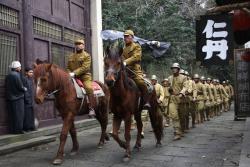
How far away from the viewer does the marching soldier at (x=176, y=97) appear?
492 inches

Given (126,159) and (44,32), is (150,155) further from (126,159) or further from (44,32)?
(44,32)

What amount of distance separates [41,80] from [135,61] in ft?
7.53

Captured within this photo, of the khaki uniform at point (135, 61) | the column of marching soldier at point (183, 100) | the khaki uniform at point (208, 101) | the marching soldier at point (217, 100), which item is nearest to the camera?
the khaki uniform at point (135, 61)

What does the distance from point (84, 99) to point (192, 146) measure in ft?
9.74

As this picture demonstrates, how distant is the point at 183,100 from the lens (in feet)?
43.0

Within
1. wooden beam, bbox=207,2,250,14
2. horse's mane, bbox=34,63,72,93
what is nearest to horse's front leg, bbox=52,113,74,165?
horse's mane, bbox=34,63,72,93

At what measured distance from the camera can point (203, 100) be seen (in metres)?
20.0

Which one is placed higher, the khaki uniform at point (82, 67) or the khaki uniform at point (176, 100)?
the khaki uniform at point (82, 67)

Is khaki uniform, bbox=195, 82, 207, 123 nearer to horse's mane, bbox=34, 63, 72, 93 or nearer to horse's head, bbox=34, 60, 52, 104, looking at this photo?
horse's mane, bbox=34, 63, 72, 93

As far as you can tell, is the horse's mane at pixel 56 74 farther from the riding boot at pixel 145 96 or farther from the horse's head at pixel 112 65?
the riding boot at pixel 145 96

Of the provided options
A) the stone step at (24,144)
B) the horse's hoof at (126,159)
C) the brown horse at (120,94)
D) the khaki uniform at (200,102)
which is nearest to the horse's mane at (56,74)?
the brown horse at (120,94)

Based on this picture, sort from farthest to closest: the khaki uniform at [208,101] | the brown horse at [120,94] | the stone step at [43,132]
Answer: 1. the khaki uniform at [208,101]
2. the stone step at [43,132]
3. the brown horse at [120,94]

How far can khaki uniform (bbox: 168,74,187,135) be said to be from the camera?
12508 millimetres

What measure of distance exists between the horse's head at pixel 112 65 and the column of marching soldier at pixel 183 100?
286cm
